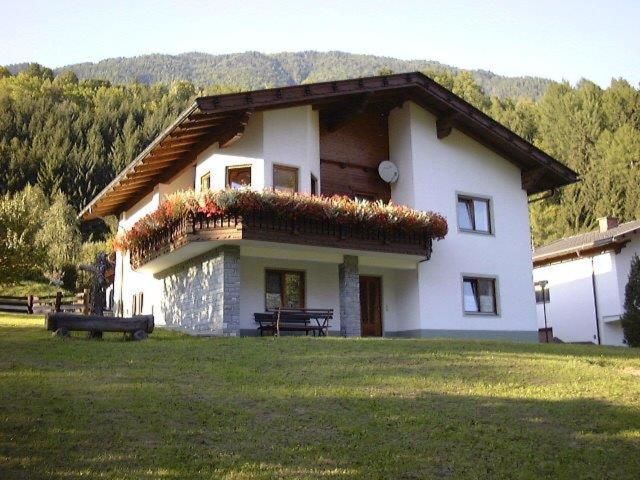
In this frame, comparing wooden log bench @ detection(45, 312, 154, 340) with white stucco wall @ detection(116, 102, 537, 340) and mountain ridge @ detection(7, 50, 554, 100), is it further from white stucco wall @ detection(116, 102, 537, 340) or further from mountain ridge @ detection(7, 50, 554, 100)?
mountain ridge @ detection(7, 50, 554, 100)

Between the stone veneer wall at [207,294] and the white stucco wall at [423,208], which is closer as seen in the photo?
the stone veneer wall at [207,294]

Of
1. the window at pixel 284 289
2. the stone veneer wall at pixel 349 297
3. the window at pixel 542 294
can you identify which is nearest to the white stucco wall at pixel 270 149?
the stone veneer wall at pixel 349 297

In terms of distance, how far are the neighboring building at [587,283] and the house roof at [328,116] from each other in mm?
5689

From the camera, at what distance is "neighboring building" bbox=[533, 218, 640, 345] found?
31.2m

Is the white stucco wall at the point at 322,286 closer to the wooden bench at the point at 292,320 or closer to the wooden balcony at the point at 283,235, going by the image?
the wooden bench at the point at 292,320

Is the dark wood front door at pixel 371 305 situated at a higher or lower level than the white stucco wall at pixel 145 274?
lower

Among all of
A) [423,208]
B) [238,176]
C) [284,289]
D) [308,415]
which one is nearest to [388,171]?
[423,208]

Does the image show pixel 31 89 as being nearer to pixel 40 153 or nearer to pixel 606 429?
pixel 40 153

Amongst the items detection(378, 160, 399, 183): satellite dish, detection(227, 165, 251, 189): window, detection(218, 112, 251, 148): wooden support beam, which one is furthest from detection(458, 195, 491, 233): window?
detection(218, 112, 251, 148): wooden support beam

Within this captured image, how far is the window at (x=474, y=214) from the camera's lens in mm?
25016

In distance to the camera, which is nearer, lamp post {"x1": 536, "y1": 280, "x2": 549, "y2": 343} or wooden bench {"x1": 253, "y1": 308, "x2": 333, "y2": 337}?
wooden bench {"x1": 253, "y1": 308, "x2": 333, "y2": 337}

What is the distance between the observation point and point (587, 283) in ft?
107

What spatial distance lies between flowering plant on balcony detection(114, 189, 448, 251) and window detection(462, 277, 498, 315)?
105 inches

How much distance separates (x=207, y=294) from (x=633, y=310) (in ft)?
47.3
